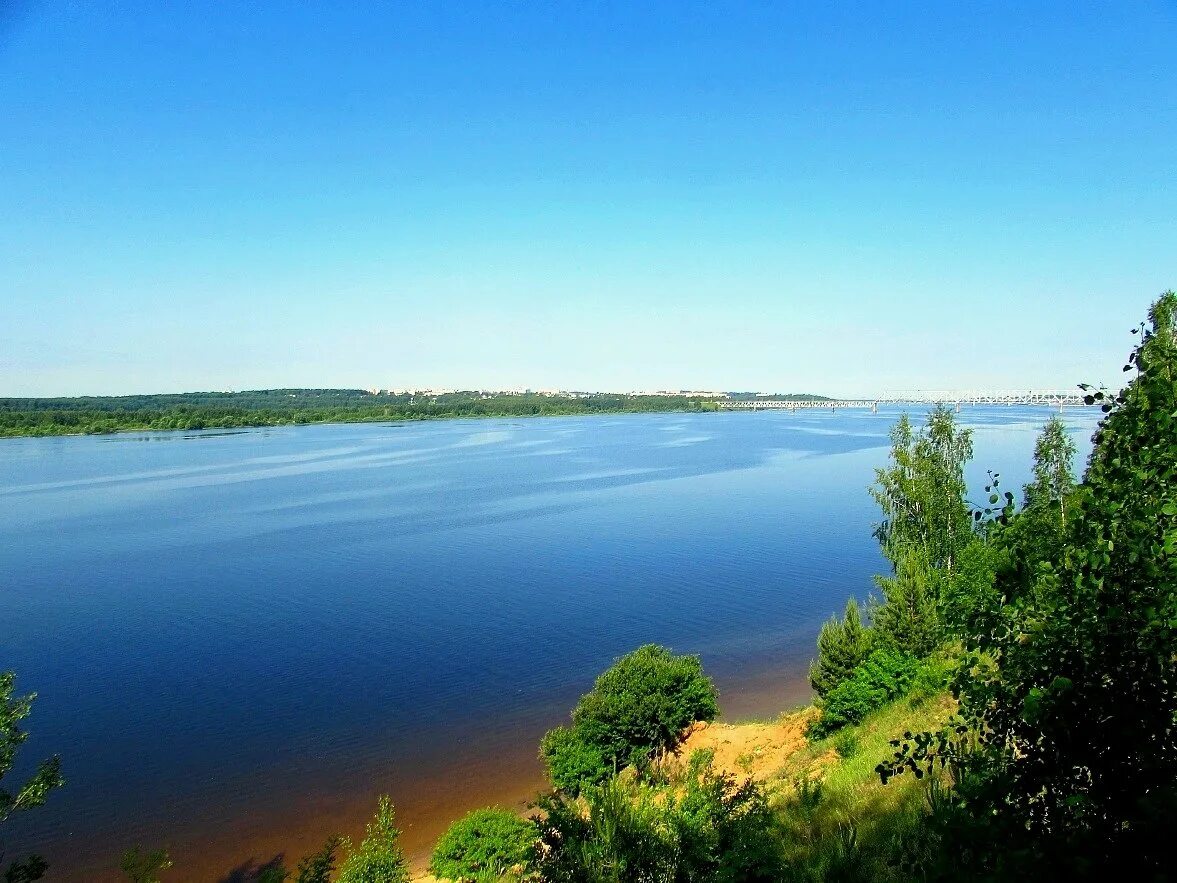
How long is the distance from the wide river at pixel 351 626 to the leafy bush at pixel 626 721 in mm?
2314

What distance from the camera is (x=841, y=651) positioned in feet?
57.9

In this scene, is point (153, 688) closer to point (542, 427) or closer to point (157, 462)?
point (157, 462)

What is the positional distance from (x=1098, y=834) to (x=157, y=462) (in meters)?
98.4

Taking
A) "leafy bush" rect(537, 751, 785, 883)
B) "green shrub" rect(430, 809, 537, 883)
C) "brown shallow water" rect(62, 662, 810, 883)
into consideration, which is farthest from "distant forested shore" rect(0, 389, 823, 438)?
"leafy bush" rect(537, 751, 785, 883)

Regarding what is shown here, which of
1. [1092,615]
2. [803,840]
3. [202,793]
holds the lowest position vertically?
[202,793]

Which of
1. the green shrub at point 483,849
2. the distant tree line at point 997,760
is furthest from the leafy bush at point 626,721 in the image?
the green shrub at point 483,849

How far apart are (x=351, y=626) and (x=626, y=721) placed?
17063 millimetres

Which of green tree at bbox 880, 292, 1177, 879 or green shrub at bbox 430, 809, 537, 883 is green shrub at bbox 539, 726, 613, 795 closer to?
green shrub at bbox 430, 809, 537, 883

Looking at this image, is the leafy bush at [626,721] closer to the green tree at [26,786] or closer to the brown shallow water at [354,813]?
the brown shallow water at [354,813]

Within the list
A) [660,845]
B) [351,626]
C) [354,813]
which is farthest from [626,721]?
[351,626]

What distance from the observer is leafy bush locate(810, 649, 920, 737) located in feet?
50.4

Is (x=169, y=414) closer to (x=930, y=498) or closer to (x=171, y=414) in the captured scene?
(x=171, y=414)

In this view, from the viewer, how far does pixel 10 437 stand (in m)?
121

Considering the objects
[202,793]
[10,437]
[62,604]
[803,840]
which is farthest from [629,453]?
[10,437]
